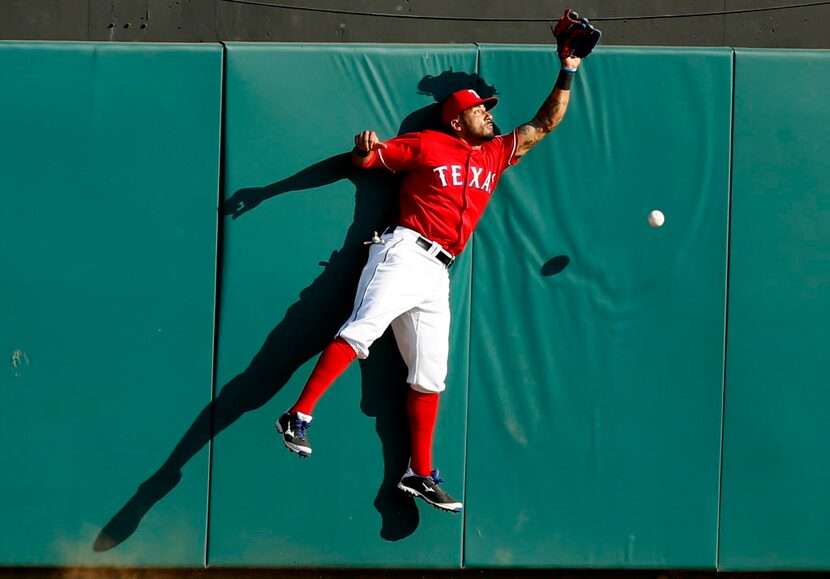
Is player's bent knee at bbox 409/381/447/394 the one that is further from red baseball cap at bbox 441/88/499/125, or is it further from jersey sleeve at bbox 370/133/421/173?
red baseball cap at bbox 441/88/499/125

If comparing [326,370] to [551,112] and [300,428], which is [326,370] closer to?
[300,428]

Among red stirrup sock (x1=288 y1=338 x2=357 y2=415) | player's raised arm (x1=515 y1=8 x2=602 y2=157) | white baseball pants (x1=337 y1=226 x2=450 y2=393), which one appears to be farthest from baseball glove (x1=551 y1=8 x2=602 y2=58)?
red stirrup sock (x1=288 y1=338 x2=357 y2=415)

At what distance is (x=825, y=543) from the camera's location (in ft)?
14.5

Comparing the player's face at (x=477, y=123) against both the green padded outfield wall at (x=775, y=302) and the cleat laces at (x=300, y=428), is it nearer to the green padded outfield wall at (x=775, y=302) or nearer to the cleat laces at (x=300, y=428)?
the green padded outfield wall at (x=775, y=302)

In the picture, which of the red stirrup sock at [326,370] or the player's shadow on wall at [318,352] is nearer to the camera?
the red stirrup sock at [326,370]

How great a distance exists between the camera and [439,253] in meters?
4.25

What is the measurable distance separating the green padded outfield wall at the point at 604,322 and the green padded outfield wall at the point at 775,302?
0.10 meters

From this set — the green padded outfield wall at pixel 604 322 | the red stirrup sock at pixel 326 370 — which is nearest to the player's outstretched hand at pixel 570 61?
the green padded outfield wall at pixel 604 322

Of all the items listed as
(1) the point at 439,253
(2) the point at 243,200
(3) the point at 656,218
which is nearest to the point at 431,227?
(1) the point at 439,253

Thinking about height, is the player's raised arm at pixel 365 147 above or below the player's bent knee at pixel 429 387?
above

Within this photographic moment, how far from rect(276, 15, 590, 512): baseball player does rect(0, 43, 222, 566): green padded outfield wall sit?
856 mm

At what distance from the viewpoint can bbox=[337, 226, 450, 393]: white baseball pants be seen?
412 cm

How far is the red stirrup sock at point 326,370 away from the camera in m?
4.02

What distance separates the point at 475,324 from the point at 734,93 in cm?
163
